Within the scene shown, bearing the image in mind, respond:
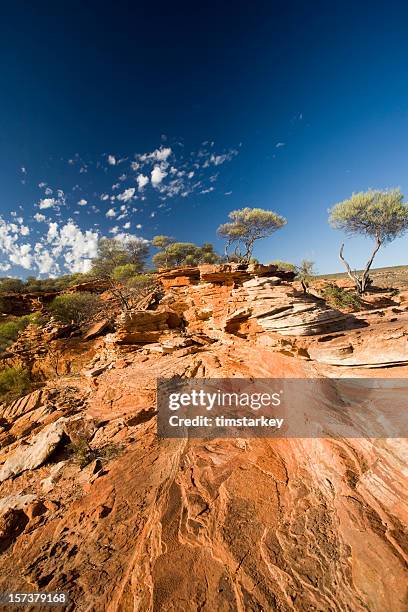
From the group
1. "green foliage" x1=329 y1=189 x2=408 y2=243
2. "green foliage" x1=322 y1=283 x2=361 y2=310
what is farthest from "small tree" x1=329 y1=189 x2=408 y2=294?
"green foliage" x1=322 y1=283 x2=361 y2=310

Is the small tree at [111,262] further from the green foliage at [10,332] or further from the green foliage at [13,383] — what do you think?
the green foliage at [13,383]

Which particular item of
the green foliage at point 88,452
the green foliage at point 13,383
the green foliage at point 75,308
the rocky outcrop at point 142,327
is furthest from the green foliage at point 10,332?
the green foliage at point 88,452

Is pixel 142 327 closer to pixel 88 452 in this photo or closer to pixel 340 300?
pixel 88 452

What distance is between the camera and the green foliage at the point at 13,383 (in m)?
12.2

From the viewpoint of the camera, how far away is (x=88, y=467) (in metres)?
5.83

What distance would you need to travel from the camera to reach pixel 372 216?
67.7 feet

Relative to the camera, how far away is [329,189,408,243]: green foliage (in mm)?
19719

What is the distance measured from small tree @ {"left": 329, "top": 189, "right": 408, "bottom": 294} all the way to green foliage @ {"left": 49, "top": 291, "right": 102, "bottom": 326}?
2293 cm

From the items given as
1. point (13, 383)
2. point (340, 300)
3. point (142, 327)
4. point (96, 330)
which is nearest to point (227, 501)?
point (142, 327)

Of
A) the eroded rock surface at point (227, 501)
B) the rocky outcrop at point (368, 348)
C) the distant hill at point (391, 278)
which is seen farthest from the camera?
the distant hill at point (391, 278)

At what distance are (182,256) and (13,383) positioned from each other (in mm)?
28964

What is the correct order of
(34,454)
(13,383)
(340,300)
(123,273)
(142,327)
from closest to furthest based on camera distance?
1. (34,454)
2. (142,327)
3. (13,383)
4. (340,300)
5. (123,273)

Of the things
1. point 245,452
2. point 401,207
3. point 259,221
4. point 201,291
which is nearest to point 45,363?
point 201,291

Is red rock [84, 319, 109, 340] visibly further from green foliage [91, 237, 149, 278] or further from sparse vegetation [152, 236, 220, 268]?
sparse vegetation [152, 236, 220, 268]
